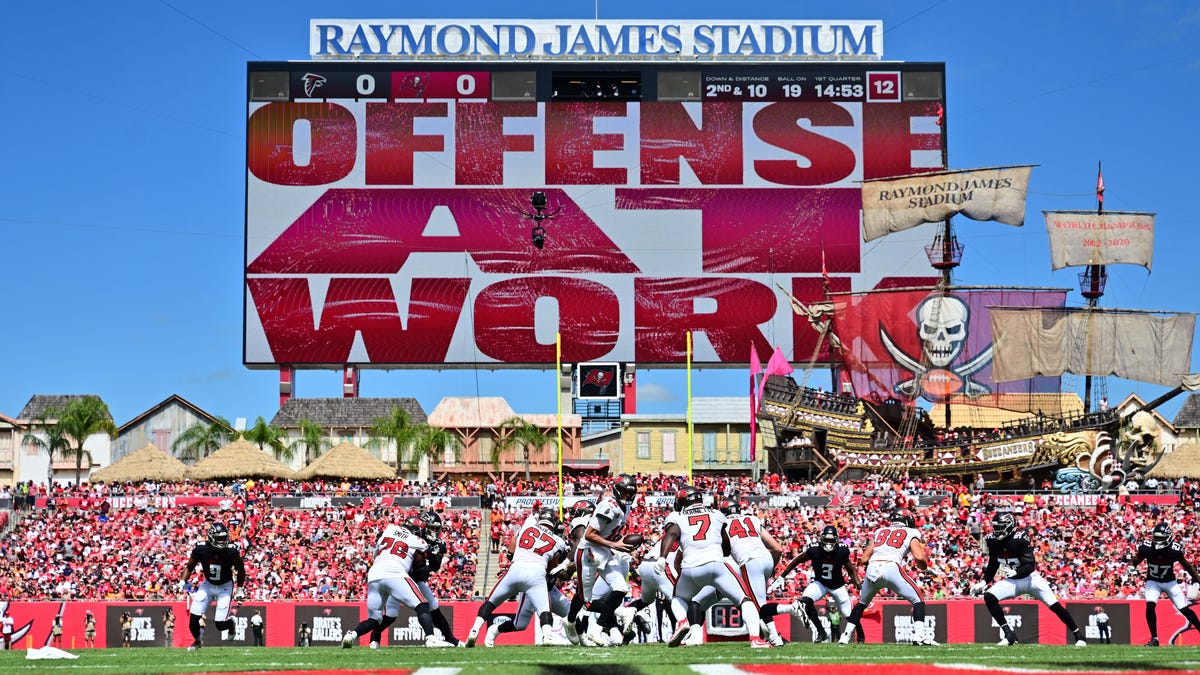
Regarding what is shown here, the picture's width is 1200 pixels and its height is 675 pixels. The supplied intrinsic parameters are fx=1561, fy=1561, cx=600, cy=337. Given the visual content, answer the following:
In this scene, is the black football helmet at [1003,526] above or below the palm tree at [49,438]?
below

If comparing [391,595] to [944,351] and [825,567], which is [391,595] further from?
[944,351]

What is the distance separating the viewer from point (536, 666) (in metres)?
12.5

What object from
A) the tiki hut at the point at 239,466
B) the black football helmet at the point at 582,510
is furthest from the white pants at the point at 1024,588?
the tiki hut at the point at 239,466

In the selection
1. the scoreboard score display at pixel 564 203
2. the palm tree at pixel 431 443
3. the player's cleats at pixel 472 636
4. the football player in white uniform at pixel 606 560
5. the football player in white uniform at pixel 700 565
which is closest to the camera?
the football player in white uniform at pixel 700 565

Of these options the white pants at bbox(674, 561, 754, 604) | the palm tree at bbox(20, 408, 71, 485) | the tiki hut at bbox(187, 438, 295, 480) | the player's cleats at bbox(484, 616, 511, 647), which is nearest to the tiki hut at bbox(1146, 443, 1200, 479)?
the tiki hut at bbox(187, 438, 295, 480)

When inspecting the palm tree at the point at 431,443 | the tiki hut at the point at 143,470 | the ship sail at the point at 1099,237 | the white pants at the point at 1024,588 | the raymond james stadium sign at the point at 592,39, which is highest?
the raymond james stadium sign at the point at 592,39

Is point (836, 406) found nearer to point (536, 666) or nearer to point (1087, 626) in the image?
point (1087, 626)

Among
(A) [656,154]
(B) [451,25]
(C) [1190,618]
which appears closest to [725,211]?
(A) [656,154]

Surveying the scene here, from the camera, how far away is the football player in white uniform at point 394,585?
1680cm

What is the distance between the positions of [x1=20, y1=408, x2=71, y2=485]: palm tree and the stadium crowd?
898 inches

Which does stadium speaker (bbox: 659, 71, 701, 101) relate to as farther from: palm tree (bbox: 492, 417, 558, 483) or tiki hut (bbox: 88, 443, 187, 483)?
tiki hut (bbox: 88, 443, 187, 483)

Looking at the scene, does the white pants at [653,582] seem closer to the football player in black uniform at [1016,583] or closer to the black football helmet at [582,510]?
the black football helmet at [582,510]

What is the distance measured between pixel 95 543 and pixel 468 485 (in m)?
14.4

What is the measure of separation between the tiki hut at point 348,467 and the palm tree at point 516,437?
1948 centimetres
